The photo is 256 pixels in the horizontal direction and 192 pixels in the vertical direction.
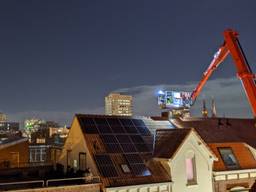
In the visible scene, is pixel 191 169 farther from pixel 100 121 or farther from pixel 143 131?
pixel 100 121

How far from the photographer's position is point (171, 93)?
47812mm

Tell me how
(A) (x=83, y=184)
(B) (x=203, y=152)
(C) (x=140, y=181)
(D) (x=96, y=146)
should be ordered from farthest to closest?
(B) (x=203, y=152), (D) (x=96, y=146), (C) (x=140, y=181), (A) (x=83, y=184)

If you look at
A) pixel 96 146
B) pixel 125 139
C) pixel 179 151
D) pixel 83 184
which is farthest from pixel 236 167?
pixel 83 184

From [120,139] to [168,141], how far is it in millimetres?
4137

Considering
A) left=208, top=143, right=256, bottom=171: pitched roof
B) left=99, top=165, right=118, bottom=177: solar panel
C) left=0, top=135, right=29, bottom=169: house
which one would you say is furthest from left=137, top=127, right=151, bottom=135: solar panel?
left=0, top=135, right=29, bottom=169: house

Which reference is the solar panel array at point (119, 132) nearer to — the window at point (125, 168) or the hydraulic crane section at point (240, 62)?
the window at point (125, 168)

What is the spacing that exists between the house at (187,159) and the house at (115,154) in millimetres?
752

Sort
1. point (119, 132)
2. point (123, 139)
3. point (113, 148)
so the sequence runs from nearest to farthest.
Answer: point (113, 148)
point (123, 139)
point (119, 132)

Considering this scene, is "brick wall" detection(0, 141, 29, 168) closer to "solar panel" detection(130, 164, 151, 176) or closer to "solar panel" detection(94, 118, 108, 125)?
"solar panel" detection(94, 118, 108, 125)

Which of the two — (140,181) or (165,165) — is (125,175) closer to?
(140,181)

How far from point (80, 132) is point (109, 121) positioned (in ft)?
10.9

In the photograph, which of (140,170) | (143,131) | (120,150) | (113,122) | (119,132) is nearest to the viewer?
(140,170)

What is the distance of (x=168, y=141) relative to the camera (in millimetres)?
28312

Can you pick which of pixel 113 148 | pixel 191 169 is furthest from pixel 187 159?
pixel 113 148
